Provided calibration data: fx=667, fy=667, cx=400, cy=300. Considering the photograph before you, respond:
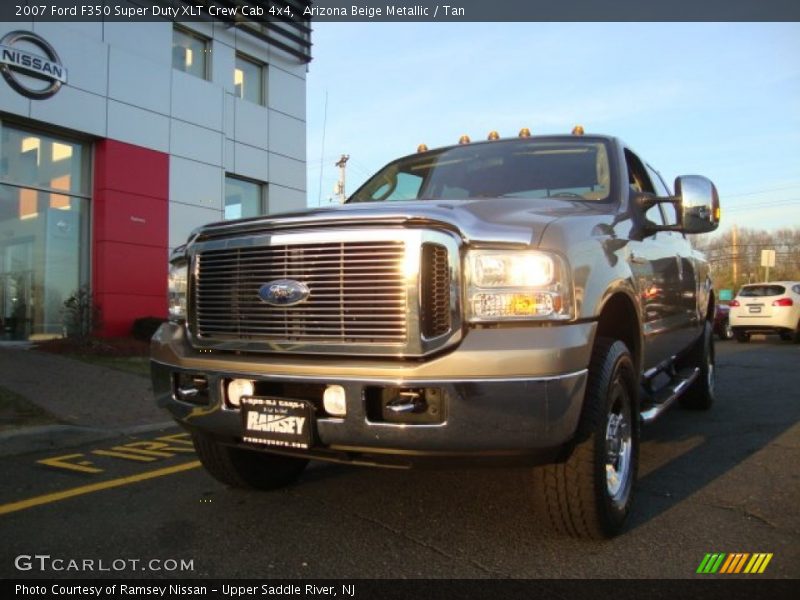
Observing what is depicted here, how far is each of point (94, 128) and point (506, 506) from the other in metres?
11.1

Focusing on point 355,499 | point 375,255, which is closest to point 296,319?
point 375,255

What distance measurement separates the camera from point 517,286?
2.57m

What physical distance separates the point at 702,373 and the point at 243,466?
4.36 meters

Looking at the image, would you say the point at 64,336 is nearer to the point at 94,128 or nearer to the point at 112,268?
the point at 112,268

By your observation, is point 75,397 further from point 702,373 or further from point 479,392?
point 702,373

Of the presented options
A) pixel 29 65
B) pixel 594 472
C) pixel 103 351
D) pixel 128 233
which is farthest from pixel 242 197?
pixel 594 472

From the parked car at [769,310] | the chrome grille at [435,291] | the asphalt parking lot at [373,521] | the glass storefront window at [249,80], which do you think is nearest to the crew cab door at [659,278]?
the asphalt parking lot at [373,521]

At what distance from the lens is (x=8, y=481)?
4148 mm

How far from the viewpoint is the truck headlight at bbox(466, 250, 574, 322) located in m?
2.55

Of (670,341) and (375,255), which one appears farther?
(670,341)

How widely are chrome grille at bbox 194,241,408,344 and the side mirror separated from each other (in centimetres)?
206

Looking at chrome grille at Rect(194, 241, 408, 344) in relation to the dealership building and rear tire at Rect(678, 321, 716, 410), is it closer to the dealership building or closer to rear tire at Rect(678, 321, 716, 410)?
rear tire at Rect(678, 321, 716, 410)

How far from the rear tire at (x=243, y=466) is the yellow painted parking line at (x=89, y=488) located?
31.1 inches

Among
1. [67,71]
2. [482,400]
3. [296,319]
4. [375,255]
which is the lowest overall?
[482,400]
